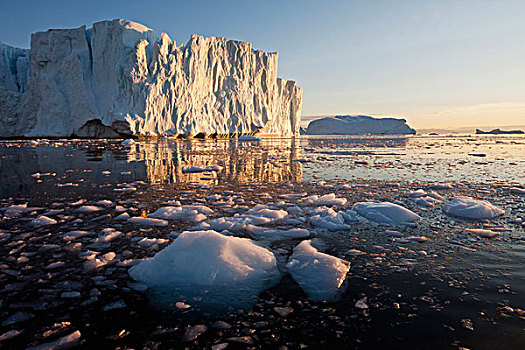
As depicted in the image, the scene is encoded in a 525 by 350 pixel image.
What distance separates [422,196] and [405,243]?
216 cm

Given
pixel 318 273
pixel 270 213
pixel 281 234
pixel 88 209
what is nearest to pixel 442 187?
pixel 270 213

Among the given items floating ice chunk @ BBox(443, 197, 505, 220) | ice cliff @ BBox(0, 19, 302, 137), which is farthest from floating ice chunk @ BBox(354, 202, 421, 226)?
ice cliff @ BBox(0, 19, 302, 137)

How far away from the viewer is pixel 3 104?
2611 cm

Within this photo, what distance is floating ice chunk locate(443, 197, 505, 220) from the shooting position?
340 centimetres

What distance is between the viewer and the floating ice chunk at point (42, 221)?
10.4 feet

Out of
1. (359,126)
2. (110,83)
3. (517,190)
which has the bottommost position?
(517,190)

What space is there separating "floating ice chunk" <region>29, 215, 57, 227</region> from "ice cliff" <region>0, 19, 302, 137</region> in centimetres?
2163

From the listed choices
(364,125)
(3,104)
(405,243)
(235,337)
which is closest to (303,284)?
(235,337)

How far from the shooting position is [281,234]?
2910 mm

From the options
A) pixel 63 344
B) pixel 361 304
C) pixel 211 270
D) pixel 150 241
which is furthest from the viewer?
pixel 150 241

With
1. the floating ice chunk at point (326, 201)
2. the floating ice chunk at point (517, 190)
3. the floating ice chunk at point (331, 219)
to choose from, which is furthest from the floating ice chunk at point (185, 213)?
the floating ice chunk at point (517, 190)

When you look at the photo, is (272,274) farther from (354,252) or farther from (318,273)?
(354,252)

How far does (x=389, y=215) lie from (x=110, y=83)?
86.0 feet

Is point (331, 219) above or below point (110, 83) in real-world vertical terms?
below
